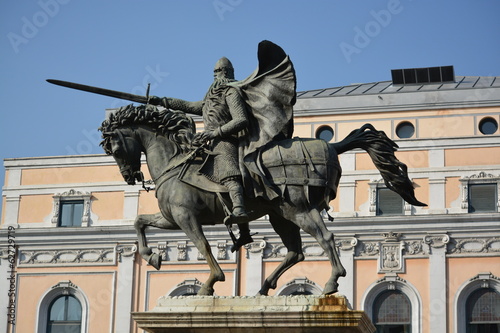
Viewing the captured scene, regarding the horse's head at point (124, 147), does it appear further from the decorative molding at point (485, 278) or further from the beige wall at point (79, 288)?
the beige wall at point (79, 288)

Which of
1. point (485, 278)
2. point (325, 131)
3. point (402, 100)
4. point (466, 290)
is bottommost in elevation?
point (466, 290)

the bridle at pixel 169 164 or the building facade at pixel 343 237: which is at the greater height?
the building facade at pixel 343 237

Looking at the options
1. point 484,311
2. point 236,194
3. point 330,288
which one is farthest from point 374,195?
point 330,288

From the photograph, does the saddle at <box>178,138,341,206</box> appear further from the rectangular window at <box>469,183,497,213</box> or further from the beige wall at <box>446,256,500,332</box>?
the rectangular window at <box>469,183,497,213</box>

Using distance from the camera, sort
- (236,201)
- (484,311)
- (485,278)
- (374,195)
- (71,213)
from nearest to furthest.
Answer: (236,201) → (484,311) → (485,278) → (374,195) → (71,213)

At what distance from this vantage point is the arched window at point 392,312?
39.4m

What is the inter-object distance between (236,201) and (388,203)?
27654mm

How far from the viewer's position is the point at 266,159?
1452cm

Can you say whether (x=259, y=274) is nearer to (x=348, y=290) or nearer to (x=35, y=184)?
(x=348, y=290)

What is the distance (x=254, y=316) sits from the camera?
44.6ft

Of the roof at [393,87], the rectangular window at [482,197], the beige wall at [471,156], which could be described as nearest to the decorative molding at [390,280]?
the rectangular window at [482,197]

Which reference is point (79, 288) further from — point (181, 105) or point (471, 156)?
point (181, 105)

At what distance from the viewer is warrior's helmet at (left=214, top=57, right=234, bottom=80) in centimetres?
1556

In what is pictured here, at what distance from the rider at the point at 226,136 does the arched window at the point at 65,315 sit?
2839 cm
